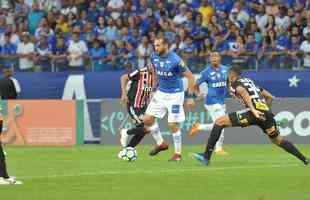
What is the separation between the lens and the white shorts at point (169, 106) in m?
18.8

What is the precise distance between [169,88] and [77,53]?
34.4 ft

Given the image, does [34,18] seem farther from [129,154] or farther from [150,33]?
[129,154]

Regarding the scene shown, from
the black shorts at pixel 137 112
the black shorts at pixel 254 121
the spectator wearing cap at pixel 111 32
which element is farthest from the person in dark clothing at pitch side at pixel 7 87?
the black shorts at pixel 254 121

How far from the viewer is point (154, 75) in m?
20.4

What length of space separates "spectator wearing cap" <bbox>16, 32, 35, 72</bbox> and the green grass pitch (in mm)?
7921

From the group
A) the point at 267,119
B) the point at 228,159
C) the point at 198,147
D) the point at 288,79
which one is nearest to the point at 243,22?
the point at 288,79

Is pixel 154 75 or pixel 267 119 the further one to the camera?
pixel 154 75

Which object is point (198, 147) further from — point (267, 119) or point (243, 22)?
point (267, 119)

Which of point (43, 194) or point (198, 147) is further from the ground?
point (43, 194)

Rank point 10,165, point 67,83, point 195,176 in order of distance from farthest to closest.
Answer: point 67,83 → point 10,165 → point 195,176

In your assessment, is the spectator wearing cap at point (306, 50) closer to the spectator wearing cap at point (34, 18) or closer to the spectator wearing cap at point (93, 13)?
the spectator wearing cap at point (93, 13)

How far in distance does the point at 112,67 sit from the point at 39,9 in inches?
190

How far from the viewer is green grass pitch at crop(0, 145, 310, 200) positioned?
12.8m

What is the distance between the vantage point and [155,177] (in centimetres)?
1528
